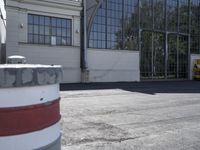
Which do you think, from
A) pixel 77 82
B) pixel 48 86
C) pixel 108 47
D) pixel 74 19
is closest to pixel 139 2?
pixel 108 47

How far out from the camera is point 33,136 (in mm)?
1768

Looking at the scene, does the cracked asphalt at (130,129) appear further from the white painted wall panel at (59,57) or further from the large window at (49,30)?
the large window at (49,30)

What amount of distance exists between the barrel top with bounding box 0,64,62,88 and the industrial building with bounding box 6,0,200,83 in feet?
71.3

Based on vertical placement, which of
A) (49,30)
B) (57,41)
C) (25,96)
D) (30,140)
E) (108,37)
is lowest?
(30,140)

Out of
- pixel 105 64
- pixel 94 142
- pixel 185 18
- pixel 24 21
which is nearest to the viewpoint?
pixel 94 142

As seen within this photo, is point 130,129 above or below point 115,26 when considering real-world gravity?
below

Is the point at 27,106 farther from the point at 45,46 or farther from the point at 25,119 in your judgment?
the point at 45,46

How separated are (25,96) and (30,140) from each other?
237mm

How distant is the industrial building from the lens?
23.9 m

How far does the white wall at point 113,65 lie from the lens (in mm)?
27000

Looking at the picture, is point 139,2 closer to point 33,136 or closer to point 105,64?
point 105,64

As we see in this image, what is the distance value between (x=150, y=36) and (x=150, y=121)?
80.0 feet

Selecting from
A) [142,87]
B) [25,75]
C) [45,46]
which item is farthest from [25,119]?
[45,46]

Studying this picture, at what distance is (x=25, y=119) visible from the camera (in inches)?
67.3
